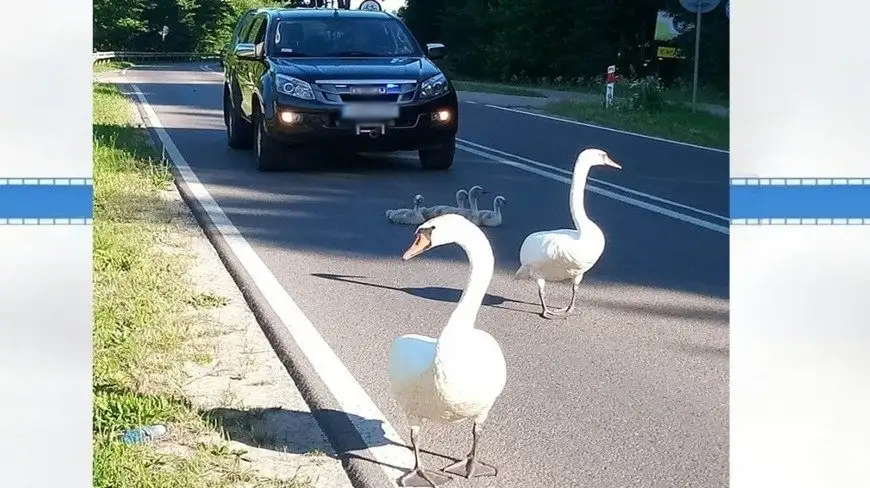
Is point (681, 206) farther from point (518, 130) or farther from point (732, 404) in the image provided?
point (518, 130)

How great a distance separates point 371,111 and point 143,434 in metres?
7.56

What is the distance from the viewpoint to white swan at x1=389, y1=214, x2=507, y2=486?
384 cm

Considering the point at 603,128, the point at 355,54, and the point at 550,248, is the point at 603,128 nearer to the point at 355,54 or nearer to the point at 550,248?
the point at 355,54

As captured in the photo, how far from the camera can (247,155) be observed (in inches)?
550

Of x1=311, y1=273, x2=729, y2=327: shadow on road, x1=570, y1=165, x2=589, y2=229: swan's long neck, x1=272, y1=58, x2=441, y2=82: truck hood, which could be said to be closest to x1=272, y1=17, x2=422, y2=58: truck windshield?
x1=272, y1=58, x2=441, y2=82: truck hood

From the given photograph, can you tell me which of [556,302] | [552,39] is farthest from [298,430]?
[552,39]

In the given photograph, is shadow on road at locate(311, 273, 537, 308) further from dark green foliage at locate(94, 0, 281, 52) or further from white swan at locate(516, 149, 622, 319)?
dark green foliage at locate(94, 0, 281, 52)

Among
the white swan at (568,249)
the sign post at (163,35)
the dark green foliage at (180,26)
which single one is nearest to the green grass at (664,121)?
the white swan at (568,249)

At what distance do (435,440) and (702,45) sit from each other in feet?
82.3

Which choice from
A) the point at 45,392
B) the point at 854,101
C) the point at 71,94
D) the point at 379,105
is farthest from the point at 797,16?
the point at 379,105
